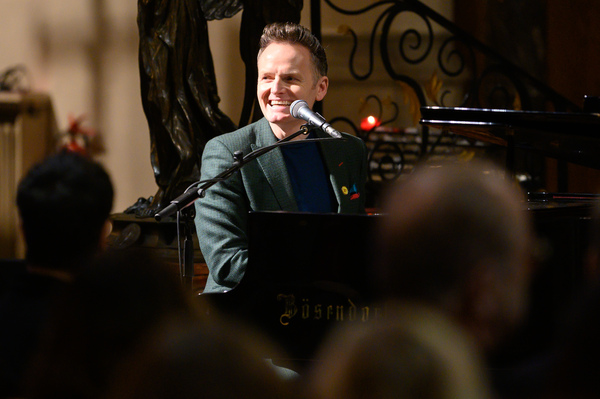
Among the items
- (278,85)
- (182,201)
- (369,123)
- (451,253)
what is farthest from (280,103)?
(369,123)

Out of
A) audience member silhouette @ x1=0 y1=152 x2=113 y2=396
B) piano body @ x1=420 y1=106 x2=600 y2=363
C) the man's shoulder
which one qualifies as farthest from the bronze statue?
audience member silhouette @ x1=0 y1=152 x2=113 y2=396

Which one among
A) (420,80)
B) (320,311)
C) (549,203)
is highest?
(420,80)

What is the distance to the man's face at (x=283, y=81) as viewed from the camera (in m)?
2.39

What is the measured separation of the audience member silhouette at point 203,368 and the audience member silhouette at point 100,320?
47mm

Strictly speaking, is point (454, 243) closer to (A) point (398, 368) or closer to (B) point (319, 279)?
(A) point (398, 368)

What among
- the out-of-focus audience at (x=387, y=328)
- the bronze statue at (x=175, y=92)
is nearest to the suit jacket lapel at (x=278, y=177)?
the out-of-focus audience at (x=387, y=328)

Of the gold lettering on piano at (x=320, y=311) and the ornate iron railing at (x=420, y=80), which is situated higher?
the ornate iron railing at (x=420, y=80)

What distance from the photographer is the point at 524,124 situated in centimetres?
241

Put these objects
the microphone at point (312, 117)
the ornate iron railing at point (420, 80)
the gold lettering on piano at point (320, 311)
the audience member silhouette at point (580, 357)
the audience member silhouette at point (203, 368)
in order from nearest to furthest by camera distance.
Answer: the audience member silhouette at point (203, 368)
the audience member silhouette at point (580, 357)
the gold lettering on piano at point (320, 311)
the microphone at point (312, 117)
the ornate iron railing at point (420, 80)

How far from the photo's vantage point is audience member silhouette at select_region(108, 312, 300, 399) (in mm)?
575

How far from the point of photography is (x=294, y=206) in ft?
7.66

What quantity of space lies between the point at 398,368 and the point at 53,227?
628mm

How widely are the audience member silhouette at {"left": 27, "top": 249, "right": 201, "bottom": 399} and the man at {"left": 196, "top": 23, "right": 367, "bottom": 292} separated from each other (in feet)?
4.81

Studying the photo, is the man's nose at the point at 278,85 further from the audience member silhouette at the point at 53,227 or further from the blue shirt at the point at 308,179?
the audience member silhouette at the point at 53,227
